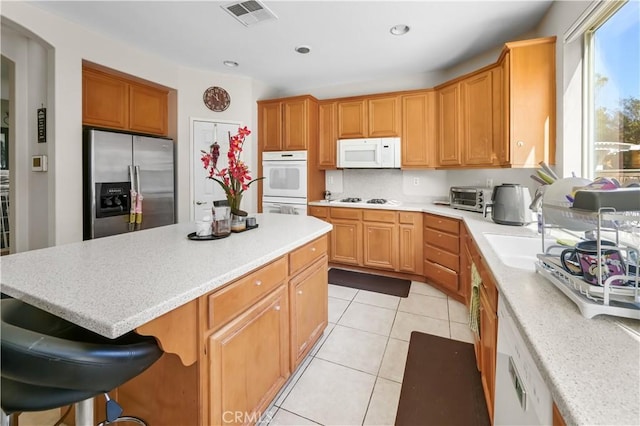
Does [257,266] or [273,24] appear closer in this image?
[257,266]

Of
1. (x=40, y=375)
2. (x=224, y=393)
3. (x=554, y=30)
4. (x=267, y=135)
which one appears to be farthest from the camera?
(x=267, y=135)

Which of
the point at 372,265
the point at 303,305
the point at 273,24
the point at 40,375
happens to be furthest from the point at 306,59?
the point at 40,375

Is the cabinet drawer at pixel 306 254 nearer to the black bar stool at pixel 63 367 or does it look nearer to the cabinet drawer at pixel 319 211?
the black bar stool at pixel 63 367

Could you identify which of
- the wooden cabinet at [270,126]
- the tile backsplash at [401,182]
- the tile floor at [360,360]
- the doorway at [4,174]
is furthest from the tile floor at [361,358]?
the doorway at [4,174]

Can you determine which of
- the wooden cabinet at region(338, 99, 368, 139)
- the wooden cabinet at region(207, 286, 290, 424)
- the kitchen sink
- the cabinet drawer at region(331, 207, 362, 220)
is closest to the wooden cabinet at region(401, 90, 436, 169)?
the wooden cabinet at region(338, 99, 368, 139)

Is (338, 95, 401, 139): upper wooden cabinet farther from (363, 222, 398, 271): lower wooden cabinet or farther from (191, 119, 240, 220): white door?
(191, 119, 240, 220): white door

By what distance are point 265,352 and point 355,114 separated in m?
3.24

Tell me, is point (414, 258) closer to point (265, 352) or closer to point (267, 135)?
point (265, 352)

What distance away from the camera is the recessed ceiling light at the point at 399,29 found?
258 centimetres

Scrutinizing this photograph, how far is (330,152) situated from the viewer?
13.0ft

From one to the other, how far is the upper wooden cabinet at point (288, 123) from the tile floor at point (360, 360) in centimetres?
216

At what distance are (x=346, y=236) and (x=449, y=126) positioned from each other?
179 centimetres

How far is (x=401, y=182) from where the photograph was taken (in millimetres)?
3875

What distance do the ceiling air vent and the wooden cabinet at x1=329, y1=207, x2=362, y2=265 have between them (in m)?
2.20
